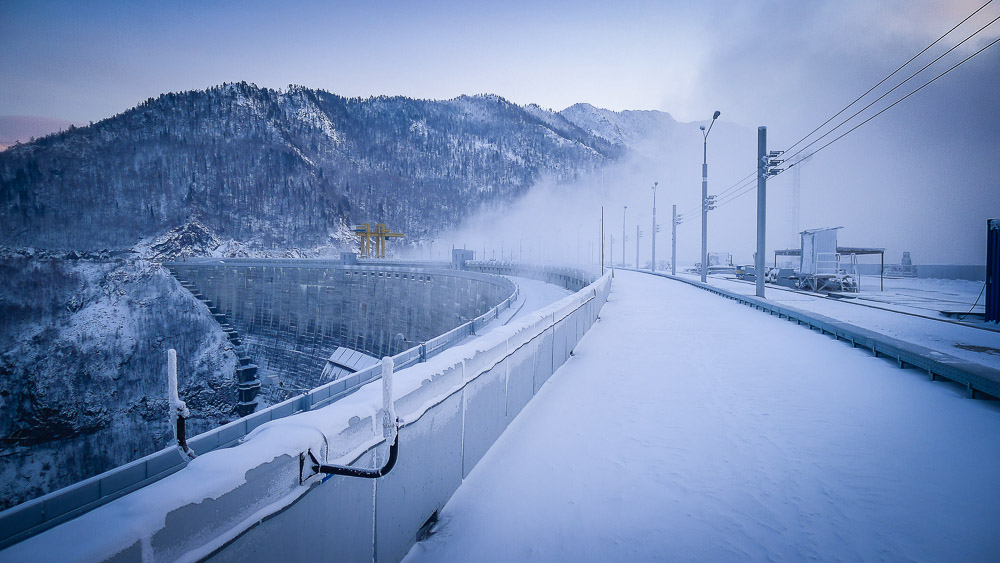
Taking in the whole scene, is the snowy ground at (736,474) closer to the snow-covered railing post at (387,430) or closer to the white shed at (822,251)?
the snow-covered railing post at (387,430)

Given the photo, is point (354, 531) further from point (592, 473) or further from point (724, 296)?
point (724, 296)

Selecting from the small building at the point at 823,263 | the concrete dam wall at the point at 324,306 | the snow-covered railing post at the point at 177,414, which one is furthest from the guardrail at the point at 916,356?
the small building at the point at 823,263

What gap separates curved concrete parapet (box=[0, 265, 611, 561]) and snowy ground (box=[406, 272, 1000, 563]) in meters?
0.51

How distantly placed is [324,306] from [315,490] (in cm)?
5608

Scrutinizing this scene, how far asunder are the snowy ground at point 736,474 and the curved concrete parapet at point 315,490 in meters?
0.51

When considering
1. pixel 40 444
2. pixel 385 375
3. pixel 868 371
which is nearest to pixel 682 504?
A: pixel 385 375

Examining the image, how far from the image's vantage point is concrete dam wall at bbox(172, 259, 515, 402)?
39094 millimetres

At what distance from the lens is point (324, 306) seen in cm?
5388

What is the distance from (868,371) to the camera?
792 centimetres

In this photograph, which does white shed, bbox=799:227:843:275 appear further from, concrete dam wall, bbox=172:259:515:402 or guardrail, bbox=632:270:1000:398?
concrete dam wall, bbox=172:259:515:402

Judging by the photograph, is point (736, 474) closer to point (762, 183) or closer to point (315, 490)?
point (315, 490)

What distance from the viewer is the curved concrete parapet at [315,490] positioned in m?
1.27

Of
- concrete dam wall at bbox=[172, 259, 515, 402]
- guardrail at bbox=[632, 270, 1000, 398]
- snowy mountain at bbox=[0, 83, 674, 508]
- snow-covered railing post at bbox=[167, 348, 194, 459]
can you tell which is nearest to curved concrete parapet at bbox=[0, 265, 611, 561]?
snow-covered railing post at bbox=[167, 348, 194, 459]

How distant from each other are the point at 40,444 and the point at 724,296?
96942mm
